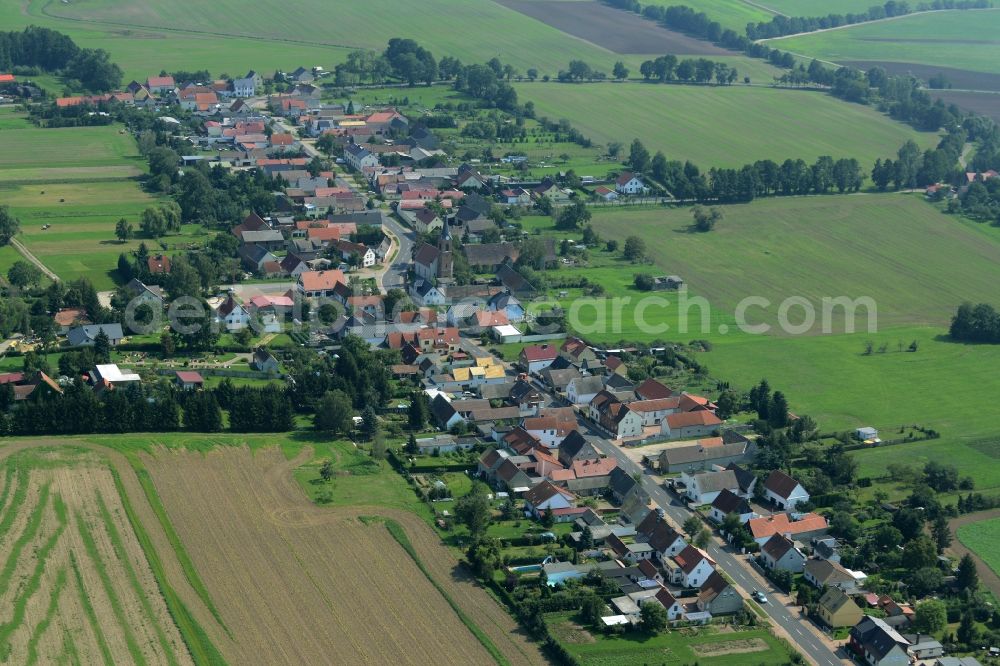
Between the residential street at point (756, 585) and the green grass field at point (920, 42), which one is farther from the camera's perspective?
the green grass field at point (920, 42)

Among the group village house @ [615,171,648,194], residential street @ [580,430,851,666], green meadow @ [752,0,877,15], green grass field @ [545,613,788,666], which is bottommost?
green grass field @ [545,613,788,666]

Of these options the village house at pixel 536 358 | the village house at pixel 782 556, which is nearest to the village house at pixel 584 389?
the village house at pixel 536 358

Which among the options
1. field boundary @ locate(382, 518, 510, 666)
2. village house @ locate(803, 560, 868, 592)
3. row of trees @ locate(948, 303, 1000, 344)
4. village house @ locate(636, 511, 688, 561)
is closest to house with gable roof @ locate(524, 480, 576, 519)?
village house @ locate(636, 511, 688, 561)

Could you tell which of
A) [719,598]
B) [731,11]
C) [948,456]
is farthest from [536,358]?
[731,11]

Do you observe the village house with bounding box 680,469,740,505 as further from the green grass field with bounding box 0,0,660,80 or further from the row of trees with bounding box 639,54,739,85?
the green grass field with bounding box 0,0,660,80

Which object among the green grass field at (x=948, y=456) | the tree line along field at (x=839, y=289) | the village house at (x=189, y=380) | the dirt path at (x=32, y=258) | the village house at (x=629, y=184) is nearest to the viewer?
the green grass field at (x=948, y=456)

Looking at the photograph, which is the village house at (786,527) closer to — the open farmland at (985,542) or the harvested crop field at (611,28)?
the open farmland at (985,542)

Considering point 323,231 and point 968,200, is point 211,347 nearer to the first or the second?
point 323,231

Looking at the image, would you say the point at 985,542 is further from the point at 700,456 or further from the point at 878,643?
the point at 700,456
